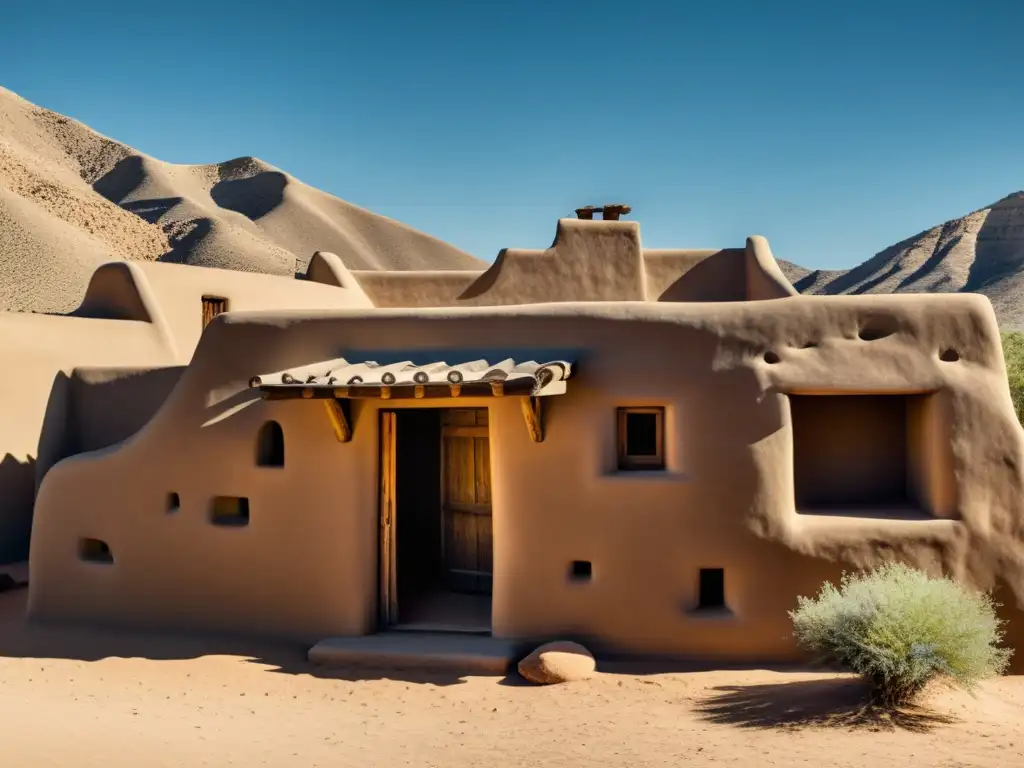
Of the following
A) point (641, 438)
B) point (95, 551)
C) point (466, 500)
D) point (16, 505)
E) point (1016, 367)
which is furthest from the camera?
point (1016, 367)

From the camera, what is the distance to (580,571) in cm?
871

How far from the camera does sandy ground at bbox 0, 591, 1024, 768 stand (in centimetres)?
602

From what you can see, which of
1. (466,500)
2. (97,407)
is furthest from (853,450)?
(97,407)

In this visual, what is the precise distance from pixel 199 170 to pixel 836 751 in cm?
9356

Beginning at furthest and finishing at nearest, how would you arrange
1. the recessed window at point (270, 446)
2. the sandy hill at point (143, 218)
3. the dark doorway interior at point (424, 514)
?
the sandy hill at point (143, 218)
the dark doorway interior at point (424, 514)
the recessed window at point (270, 446)

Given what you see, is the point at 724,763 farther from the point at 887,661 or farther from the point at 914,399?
the point at 914,399

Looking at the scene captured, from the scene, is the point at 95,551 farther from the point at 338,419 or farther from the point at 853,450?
the point at 853,450

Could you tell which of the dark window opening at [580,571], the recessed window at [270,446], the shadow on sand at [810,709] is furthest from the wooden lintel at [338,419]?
the shadow on sand at [810,709]

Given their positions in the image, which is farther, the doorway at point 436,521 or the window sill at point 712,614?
the doorway at point 436,521

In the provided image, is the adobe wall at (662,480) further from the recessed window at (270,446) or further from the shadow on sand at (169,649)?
the shadow on sand at (169,649)

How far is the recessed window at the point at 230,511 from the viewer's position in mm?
9492

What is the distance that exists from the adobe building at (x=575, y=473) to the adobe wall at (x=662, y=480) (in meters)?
0.02

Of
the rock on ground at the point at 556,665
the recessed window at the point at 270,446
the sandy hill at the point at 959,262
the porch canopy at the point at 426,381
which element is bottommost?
the rock on ground at the point at 556,665

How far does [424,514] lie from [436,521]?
0.20 m
